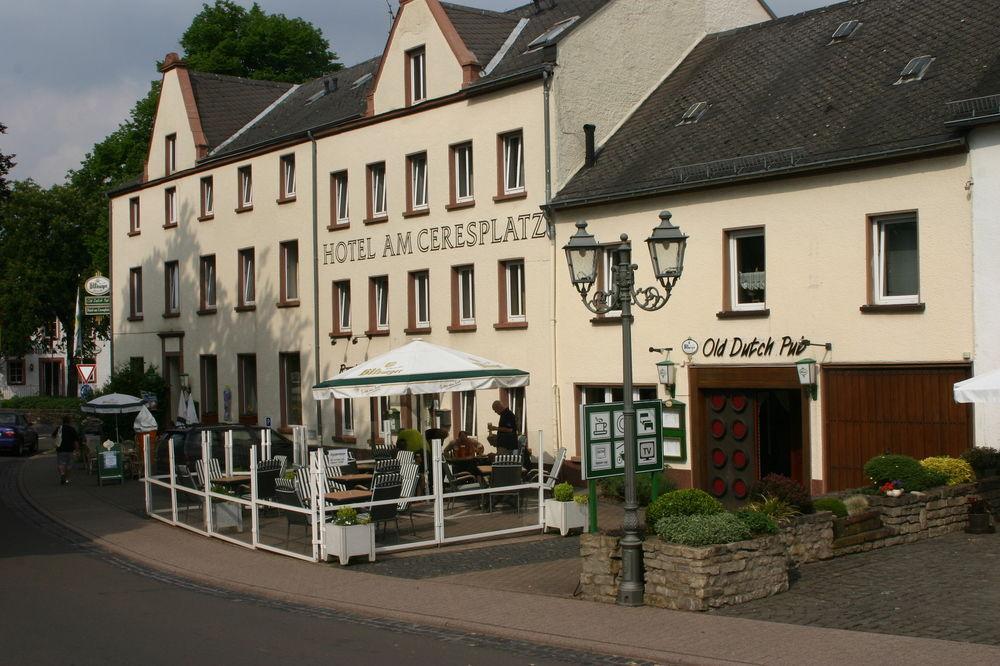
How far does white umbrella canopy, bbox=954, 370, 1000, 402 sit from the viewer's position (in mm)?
14078

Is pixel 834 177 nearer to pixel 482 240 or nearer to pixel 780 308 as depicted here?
pixel 780 308

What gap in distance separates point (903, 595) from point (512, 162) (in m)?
16.1

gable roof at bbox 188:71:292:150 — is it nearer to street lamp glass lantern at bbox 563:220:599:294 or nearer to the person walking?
the person walking

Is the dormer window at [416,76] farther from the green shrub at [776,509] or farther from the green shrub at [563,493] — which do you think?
the green shrub at [776,509]

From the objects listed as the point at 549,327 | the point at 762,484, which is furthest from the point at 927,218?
the point at 549,327

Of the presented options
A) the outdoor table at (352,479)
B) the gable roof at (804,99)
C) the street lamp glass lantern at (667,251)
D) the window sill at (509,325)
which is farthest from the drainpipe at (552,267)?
the street lamp glass lantern at (667,251)

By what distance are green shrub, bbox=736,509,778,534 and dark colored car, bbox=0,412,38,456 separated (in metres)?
37.6

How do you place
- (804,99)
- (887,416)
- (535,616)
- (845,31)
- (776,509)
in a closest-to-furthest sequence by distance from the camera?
(535,616), (776,509), (887,416), (804,99), (845,31)

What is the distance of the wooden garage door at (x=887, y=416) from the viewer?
18000 mm

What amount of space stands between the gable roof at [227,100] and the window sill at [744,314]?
22447mm

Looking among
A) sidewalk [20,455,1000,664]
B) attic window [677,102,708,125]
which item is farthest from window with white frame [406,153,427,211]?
sidewalk [20,455,1000,664]

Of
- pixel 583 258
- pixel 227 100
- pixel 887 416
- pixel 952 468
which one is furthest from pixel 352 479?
pixel 227 100

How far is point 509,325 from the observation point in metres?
25.9

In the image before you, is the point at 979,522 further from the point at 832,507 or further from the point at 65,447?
the point at 65,447
